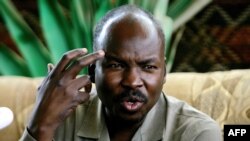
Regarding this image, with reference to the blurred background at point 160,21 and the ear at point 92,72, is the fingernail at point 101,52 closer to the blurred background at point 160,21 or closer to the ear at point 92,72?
the ear at point 92,72

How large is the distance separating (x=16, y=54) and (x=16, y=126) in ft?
1.79

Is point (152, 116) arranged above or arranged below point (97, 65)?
below

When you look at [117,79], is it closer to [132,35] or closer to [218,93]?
[132,35]

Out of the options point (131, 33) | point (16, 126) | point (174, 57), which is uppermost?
point (131, 33)

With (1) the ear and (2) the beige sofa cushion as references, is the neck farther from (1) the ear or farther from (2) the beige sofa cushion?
(2) the beige sofa cushion

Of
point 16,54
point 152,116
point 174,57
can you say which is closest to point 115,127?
point 152,116

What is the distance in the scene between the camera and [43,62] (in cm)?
231

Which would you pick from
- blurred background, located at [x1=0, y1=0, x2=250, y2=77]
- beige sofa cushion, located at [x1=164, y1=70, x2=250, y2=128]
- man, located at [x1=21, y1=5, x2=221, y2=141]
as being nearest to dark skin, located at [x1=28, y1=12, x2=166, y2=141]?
man, located at [x1=21, y1=5, x2=221, y2=141]

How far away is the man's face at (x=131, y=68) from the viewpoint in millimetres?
1133

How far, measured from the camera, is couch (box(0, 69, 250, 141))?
1.72m

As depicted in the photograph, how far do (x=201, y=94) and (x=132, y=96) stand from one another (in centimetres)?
70

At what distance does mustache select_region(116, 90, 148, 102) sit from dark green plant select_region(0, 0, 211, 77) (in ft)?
3.65

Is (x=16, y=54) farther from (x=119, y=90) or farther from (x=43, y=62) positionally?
(x=119, y=90)

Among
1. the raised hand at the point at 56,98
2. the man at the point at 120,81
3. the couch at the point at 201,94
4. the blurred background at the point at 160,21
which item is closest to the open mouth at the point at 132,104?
the man at the point at 120,81
